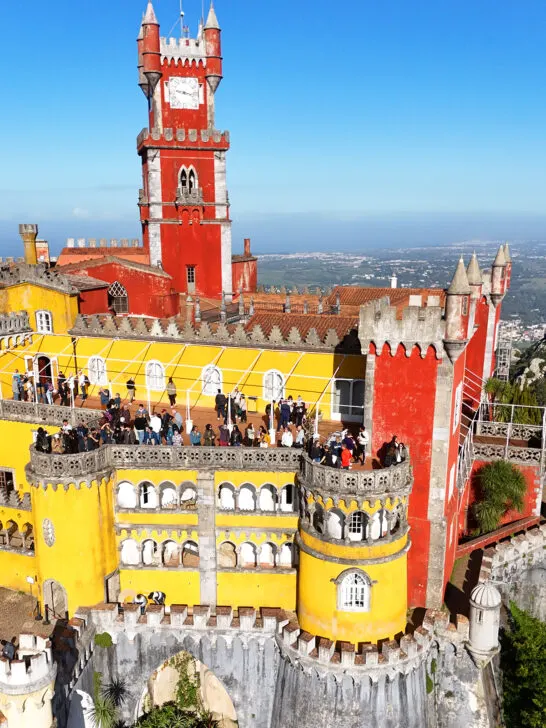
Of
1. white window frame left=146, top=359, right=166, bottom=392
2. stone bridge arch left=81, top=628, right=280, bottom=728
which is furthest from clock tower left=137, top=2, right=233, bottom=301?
stone bridge arch left=81, top=628, right=280, bottom=728

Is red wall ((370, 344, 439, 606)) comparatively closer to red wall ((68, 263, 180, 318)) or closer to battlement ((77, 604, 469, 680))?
battlement ((77, 604, 469, 680))

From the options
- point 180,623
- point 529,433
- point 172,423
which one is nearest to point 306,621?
point 180,623

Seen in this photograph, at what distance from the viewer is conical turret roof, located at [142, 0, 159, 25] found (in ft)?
130

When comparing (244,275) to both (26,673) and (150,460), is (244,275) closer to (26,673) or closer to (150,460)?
(150,460)

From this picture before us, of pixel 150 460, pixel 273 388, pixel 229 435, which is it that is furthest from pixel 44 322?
pixel 229 435

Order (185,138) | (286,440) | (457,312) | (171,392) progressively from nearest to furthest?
1. (457,312)
2. (286,440)
3. (171,392)
4. (185,138)

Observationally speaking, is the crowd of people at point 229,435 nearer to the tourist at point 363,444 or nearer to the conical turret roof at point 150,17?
the tourist at point 363,444

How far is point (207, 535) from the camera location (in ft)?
84.1

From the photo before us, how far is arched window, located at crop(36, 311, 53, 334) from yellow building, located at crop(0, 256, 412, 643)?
3560 millimetres

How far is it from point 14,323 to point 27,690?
21.0 m

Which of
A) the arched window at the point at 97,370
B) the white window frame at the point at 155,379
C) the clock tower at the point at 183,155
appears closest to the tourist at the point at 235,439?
the white window frame at the point at 155,379

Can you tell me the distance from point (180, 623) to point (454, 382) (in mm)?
14478

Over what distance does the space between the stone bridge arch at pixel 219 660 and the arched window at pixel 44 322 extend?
1830 cm

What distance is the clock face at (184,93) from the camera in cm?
4162
